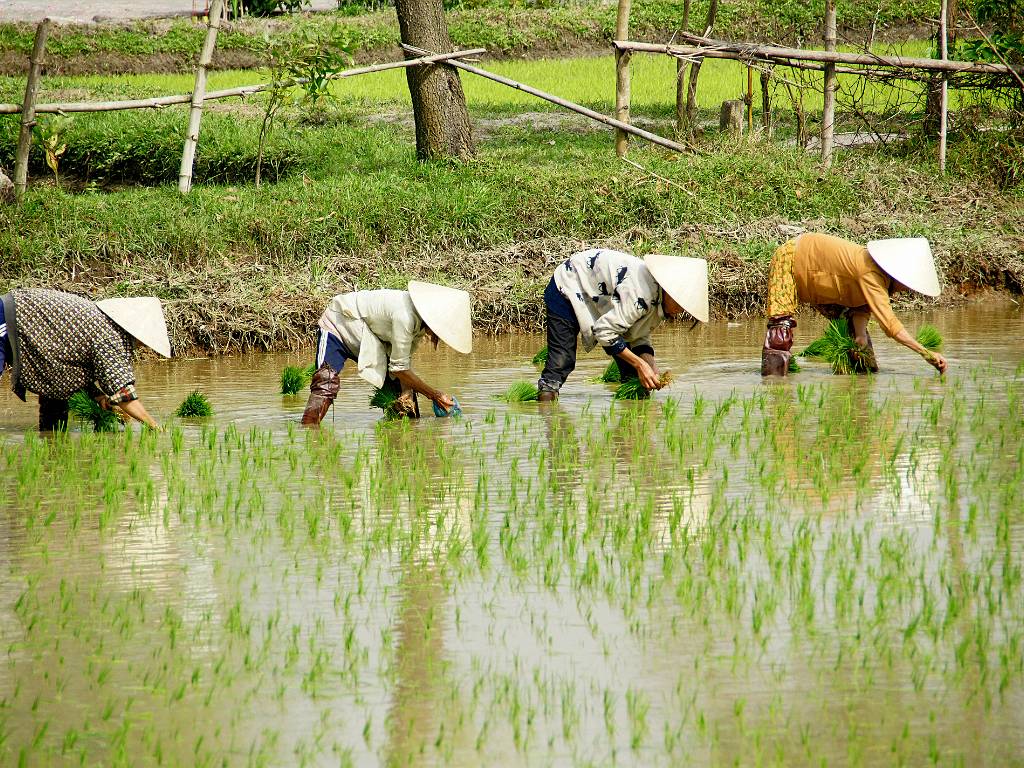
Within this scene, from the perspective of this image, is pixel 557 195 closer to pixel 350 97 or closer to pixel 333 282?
pixel 333 282

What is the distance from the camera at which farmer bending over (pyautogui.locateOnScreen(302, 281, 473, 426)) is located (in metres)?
6.70

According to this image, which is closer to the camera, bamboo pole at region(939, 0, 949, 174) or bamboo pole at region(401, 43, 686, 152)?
bamboo pole at region(401, 43, 686, 152)

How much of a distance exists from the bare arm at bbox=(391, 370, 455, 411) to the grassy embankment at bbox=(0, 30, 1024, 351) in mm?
3090

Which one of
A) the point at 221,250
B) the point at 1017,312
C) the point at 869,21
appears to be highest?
the point at 869,21

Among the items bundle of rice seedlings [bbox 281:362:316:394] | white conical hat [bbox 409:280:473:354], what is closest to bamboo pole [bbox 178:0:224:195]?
bundle of rice seedlings [bbox 281:362:316:394]

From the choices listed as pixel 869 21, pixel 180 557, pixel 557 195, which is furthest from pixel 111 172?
pixel 869 21

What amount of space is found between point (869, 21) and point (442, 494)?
19.7 m

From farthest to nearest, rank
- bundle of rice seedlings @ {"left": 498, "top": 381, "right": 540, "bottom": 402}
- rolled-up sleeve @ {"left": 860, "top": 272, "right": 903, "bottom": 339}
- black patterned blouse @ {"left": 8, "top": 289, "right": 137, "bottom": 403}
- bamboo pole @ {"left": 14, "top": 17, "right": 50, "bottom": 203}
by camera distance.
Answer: bamboo pole @ {"left": 14, "top": 17, "right": 50, "bottom": 203}
bundle of rice seedlings @ {"left": 498, "top": 381, "right": 540, "bottom": 402}
rolled-up sleeve @ {"left": 860, "top": 272, "right": 903, "bottom": 339}
black patterned blouse @ {"left": 8, "top": 289, "right": 137, "bottom": 403}

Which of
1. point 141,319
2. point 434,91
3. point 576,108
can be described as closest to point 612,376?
point 141,319

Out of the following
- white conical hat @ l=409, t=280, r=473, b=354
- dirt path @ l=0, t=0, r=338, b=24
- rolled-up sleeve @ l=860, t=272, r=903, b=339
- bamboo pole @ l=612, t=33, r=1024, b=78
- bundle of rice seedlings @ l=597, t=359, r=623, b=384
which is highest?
dirt path @ l=0, t=0, r=338, b=24

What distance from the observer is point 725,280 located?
35.4 ft

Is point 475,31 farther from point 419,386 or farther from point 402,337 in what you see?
point 402,337

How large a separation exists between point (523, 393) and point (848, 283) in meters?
1.96

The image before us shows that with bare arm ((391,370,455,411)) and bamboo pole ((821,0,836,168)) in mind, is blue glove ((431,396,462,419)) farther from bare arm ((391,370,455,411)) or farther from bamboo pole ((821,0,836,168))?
bamboo pole ((821,0,836,168))
